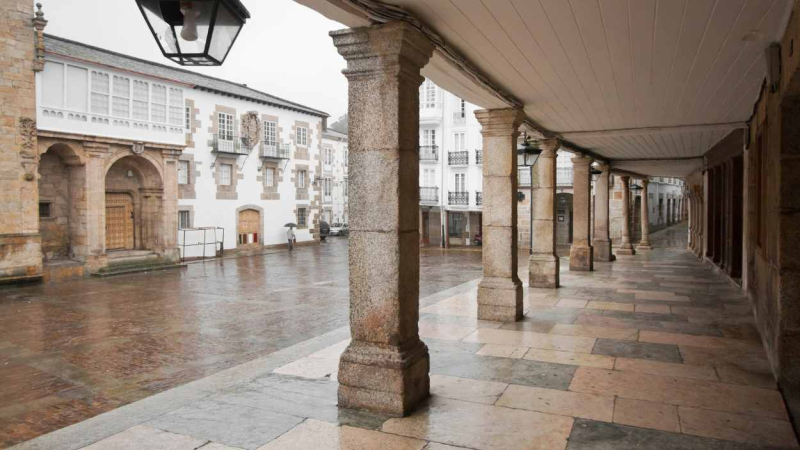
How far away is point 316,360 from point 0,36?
1485cm

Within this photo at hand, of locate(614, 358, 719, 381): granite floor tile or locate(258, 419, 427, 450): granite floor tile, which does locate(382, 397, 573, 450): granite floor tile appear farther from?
locate(614, 358, 719, 381): granite floor tile

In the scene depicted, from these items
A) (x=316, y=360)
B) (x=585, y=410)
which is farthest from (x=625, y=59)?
(x=316, y=360)

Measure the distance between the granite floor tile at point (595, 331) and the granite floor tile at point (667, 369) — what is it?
92 cm

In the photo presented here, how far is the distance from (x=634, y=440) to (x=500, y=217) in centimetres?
372

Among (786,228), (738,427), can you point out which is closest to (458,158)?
(786,228)

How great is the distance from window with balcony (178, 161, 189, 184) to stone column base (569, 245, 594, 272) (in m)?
16.2

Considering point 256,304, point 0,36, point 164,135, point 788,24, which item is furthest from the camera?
point 164,135

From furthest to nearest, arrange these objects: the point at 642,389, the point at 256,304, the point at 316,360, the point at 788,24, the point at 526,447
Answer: the point at 256,304 → the point at 316,360 → the point at 642,389 → the point at 788,24 → the point at 526,447

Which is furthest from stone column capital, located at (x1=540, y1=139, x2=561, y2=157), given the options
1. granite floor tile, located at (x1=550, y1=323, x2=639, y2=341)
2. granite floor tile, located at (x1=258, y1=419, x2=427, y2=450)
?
granite floor tile, located at (x1=258, y1=419, x2=427, y2=450)

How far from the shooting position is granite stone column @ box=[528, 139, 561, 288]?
915cm

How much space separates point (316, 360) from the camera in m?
5.01

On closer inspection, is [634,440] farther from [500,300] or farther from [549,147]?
[549,147]

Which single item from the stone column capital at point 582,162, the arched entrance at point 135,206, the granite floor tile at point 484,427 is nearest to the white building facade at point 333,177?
the arched entrance at point 135,206

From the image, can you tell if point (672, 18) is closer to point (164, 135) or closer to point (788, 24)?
point (788, 24)
